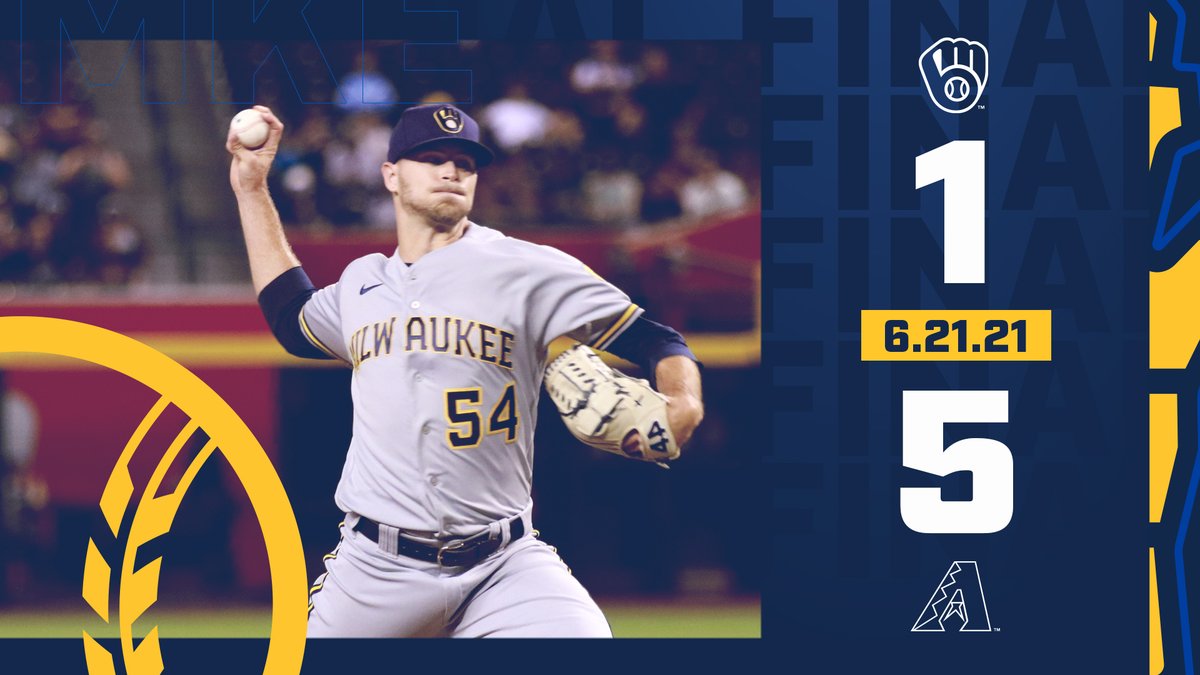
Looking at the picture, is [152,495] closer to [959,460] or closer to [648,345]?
[648,345]

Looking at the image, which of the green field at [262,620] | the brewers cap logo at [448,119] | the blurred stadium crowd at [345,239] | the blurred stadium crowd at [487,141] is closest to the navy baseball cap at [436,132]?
the brewers cap logo at [448,119]

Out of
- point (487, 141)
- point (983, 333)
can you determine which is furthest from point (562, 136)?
point (983, 333)

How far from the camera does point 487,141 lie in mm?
7457

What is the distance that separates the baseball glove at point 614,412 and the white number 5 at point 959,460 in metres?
1.00

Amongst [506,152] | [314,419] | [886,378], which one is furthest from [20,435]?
[886,378]

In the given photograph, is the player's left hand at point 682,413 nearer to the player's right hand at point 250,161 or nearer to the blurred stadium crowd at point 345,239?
the player's right hand at point 250,161

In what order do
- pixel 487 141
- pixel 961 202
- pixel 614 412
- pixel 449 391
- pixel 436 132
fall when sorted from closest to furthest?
pixel 614 412, pixel 449 391, pixel 436 132, pixel 961 202, pixel 487 141

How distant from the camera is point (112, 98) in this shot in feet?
26.2

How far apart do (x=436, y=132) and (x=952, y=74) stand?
1.70 m

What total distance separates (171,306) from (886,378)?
12.0 feet

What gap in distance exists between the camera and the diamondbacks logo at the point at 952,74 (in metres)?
5.02

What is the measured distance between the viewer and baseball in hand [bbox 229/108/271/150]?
5008 millimetres

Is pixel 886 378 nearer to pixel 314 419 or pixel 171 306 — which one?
pixel 314 419

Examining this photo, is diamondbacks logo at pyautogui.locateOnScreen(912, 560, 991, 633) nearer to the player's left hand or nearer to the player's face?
the player's left hand
